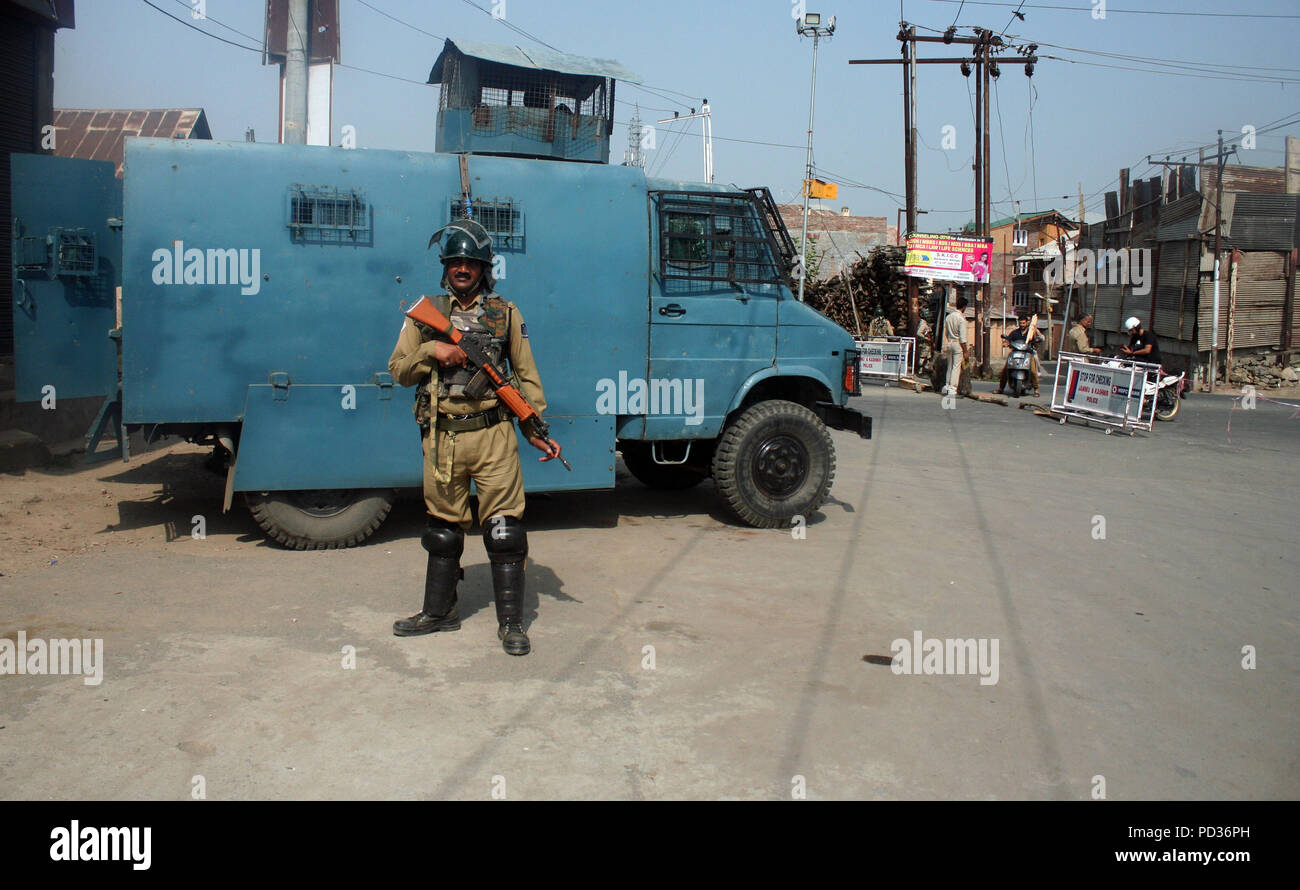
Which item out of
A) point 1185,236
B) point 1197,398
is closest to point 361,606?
point 1197,398

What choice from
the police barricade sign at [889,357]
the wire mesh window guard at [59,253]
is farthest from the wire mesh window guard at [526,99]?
the police barricade sign at [889,357]

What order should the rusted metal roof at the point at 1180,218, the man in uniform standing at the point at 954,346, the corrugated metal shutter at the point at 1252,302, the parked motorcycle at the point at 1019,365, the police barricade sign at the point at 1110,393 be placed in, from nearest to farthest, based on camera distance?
1. the police barricade sign at the point at 1110,393
2. the man in uniform standing at the point at 954,346
3. the parked motorcycle at the point at 1019,365
4. the corrugated metal shutter at the point at 1252,302
5. the rusted metal roof at the point at 1180,218

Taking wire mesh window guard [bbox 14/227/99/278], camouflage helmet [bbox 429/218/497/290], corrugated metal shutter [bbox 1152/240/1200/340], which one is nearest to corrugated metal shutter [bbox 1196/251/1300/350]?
corrugated metal shutter [bbox 1152/240/1200/340]

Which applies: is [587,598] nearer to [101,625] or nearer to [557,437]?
[557,437]

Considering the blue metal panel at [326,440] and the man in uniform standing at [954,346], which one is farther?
the man in uniform standing at [954,346]

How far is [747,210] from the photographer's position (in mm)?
7719

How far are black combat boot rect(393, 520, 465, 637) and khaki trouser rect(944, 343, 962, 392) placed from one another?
16601 millimetres

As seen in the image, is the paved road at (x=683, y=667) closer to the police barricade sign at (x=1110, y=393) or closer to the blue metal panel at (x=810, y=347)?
the blue metal panel at (x=810, y=347)

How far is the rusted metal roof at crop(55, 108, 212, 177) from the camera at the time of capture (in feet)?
74.7

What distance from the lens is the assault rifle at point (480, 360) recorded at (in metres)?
4.86

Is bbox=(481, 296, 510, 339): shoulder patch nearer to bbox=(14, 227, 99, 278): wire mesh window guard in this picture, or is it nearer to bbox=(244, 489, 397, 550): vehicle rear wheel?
bbox=(244, 489, 397, 550): vehicle rear wheel

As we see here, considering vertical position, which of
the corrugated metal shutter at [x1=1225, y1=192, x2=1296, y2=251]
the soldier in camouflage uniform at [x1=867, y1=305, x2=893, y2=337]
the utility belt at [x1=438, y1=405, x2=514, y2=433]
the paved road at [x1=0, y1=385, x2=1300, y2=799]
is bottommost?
the paved road at [x1=0, y1=385, x2=1300, y2=799]

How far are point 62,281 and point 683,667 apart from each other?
15.8 feet
